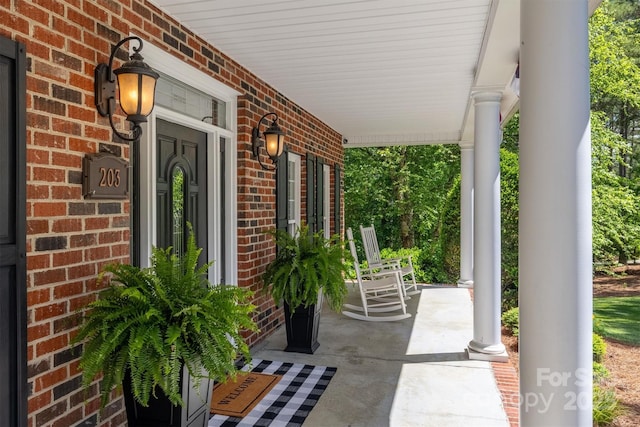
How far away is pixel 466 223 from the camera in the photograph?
24.0 feet

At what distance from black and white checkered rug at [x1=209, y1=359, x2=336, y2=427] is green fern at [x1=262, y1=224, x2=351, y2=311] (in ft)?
1.73

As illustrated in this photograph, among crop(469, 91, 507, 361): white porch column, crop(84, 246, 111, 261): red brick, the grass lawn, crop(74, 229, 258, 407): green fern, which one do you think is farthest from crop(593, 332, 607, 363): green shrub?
crop(84, 246, 111, 261): red brick

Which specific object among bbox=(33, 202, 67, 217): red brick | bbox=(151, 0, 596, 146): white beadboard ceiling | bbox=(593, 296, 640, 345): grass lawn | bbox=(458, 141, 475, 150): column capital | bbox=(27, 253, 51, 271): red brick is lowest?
bbox=(593, 296, 640, 345): grass lawn

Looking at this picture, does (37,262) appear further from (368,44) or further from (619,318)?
(619,318)

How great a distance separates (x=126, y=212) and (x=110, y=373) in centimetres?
87

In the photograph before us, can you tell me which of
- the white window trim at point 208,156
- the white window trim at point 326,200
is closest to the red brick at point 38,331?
the white window trim at point 208,156

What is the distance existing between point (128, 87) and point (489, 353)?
132 inches

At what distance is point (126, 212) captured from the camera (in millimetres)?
2461

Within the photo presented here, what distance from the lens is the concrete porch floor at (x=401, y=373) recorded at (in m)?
2.87

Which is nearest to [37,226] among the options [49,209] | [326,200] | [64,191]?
[49,209]

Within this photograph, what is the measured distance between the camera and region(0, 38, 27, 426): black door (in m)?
1.73

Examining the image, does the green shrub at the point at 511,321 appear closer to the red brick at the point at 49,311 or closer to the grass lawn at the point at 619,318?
the grass lawn at the point at 619,318

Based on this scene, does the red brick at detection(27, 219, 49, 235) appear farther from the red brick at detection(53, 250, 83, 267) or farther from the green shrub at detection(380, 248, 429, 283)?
the green shrub at detection(380, 248, 429, 283)

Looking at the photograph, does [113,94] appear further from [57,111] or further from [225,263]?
[225,263]
